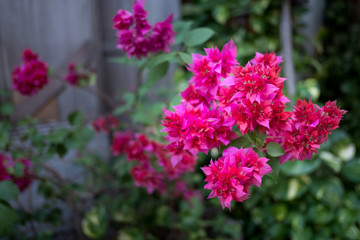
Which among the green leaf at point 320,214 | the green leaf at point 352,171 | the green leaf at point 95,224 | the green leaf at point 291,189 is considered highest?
the green leaf at point 352,171

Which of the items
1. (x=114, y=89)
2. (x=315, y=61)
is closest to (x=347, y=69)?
(x=315, y=61)

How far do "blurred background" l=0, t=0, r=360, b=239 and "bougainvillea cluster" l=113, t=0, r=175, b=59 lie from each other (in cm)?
76

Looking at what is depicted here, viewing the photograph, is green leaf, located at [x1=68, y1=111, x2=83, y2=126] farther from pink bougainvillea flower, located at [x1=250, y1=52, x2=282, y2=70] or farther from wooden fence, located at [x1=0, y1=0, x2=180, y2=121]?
pink bougainvillea flower, located at [x1=250, y1=52, x2=282, y2=70]

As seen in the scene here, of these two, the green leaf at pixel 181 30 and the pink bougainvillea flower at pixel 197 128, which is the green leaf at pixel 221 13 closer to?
the green leaf at pixel 181 30

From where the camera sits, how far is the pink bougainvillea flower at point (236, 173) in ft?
1.55

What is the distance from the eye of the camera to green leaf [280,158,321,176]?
5.45ft

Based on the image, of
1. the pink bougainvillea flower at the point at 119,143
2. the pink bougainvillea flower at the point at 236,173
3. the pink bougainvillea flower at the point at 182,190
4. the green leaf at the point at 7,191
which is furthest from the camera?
the pink bougainvillea flower at the point at 182,190

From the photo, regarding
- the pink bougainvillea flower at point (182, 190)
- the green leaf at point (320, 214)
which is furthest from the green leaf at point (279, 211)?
the pink bougainvillea flower at point (182, 190)

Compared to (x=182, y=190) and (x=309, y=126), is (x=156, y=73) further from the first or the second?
(x=182, y=190)

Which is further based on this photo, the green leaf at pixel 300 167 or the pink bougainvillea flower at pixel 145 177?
the green leaf at pixel 300 167

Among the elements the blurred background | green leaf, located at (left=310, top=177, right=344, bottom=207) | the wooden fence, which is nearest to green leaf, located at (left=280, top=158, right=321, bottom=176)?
the blurred background

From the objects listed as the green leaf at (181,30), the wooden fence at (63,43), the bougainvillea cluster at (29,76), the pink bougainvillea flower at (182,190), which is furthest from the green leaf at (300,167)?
the bougainvillea cluster at (29,76)

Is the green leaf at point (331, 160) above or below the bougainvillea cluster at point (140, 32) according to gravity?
below

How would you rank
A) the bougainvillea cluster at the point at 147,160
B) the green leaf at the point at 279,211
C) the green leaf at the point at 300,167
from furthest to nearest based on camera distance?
the green leaf at the point at 279,211, the green leaf at the point at 300,167, the bougainvillea cluster at the point at 147,160
